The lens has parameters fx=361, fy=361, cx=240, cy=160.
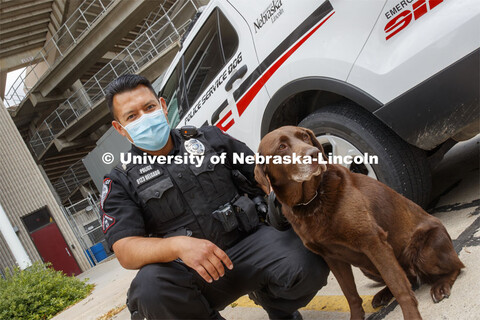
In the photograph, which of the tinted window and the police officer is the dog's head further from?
the tinted window

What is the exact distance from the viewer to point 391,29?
1997 mm

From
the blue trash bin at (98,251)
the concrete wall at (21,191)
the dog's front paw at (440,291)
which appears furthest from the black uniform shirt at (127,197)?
the blue trash bin at (98,251)

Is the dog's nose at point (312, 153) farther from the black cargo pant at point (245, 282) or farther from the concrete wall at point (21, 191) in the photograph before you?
the concrete wall at point (21, 191)

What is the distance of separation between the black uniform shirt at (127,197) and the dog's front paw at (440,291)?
3.82ft

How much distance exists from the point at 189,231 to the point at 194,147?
1.68 ft

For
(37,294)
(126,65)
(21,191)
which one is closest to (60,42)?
(126,65)

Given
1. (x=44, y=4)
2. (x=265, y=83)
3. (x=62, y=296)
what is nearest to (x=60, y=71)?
(x=44, y=4)

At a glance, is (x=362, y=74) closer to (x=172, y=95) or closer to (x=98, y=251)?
(x=172, y=95)

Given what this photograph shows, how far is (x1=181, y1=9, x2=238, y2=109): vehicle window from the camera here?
306 cm

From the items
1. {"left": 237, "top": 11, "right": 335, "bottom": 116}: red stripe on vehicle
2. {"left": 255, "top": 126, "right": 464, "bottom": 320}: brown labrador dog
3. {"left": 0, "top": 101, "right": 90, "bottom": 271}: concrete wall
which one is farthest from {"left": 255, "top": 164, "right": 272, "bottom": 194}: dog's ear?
{"left": 0, "top": 101, "right": 90, "bottom": 271}: concrete wall

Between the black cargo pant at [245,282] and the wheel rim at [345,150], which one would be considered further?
the wheel rim at [345,150]

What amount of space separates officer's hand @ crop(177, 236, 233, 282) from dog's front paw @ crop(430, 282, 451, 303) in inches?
38.8

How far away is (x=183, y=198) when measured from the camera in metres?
2.14

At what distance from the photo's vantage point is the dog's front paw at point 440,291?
1.69m
